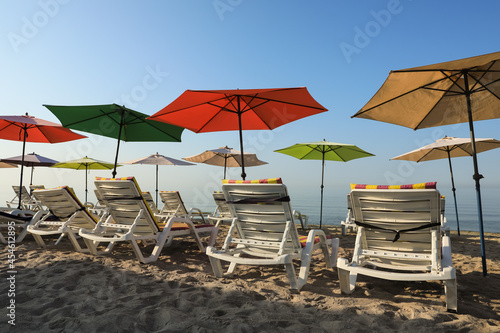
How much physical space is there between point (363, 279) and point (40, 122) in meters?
6.95

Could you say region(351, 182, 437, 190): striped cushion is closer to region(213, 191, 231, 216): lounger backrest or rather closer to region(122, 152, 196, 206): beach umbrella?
region(213, 191, 231, 216): lounger backrest

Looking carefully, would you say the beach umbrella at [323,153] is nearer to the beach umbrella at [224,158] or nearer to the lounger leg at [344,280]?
the beach umbrella at [224,158]

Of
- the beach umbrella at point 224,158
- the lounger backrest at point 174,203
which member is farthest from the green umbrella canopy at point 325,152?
the lounger backrest at point 174,203

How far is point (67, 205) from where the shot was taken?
446 centimetres

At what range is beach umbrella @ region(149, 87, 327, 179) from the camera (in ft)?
13.6

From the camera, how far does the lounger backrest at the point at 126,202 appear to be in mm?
3932

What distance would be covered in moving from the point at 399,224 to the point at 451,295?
673 mm

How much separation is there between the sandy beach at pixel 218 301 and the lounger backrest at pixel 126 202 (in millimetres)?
536

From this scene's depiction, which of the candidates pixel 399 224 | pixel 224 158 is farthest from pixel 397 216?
pixel 224 158

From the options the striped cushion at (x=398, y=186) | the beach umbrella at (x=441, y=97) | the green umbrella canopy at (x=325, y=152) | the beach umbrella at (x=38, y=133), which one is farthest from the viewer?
the green umbrella canopy at (x=325, y=152)

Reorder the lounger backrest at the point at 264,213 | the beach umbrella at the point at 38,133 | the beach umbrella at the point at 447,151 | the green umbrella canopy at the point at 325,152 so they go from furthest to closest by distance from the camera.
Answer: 1. the green umbrella canopy at the point at 325,152
2. the beach umbrella at the point at 38,133
3. the beach umbrella at the point at 447,151
4. the lounger backrest at the point at 264,213

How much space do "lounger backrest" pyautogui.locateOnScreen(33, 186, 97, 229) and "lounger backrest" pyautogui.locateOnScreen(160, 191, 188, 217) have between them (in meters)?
2.78

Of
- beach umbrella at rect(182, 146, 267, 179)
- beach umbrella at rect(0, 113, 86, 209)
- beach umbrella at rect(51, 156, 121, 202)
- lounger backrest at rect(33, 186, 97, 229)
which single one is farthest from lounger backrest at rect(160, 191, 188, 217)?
beach umbrella at rect(51, 156, 121, 202)

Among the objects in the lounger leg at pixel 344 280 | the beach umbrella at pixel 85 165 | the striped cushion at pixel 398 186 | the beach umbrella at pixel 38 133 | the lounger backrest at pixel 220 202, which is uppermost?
the beach umbrella at pixel 38 133
